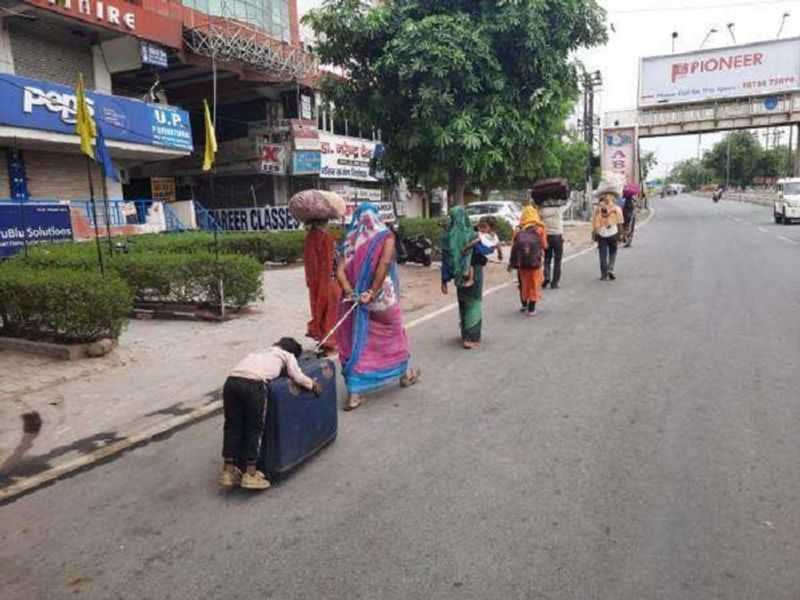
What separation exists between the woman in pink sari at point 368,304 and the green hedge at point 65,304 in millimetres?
3071

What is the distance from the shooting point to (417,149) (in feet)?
45.9

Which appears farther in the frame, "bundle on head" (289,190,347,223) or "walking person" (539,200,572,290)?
"walking person" (539,200,572,290)

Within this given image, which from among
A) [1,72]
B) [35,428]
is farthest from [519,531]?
[1,72]

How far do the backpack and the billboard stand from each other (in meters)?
35.9

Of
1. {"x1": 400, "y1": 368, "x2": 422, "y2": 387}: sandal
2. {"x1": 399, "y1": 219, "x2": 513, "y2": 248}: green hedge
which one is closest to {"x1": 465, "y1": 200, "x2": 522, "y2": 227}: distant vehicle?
{"x1": 399, "y1": 219, "x2": 513, "y2": 248}: green hedge

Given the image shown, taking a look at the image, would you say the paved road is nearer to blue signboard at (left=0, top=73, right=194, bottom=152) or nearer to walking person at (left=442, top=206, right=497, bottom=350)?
walking person at (left=442, top=206, right=497, bottom=350)

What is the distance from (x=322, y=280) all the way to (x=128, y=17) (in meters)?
13.9

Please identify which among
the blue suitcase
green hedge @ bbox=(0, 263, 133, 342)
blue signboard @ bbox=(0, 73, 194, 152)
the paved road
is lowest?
the paved road

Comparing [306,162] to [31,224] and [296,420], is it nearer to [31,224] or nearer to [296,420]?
[31,224]

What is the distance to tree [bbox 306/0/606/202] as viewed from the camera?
1233cm

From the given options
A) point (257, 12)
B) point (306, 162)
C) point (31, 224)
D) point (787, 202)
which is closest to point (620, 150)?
point (787, 202)

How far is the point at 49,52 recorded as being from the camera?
16812 mm

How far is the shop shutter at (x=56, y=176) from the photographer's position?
16875 millimetres

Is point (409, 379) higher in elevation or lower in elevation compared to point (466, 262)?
lower
